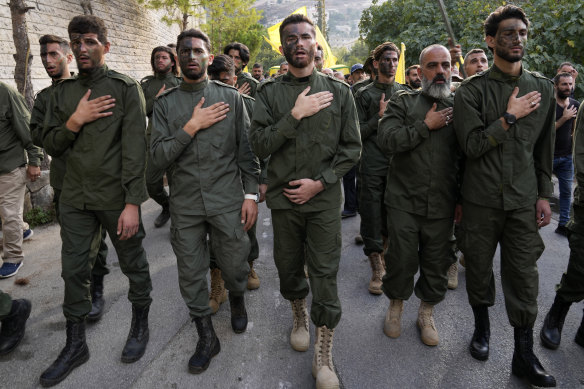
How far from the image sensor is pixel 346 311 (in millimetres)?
3584

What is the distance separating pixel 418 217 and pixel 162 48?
4.68 metres

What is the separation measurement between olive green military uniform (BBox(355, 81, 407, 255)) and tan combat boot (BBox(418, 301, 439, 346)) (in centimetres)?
94

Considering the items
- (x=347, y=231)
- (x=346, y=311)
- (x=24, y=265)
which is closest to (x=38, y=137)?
(x=24, y=265)

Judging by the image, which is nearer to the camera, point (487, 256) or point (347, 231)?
point (487, 256)

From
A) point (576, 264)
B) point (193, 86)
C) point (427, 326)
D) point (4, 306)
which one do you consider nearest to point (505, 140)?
point (576, 264)

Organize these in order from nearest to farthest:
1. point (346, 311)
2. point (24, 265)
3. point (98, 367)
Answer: point (98, 367) < point (346, 311) < point (24, 265)

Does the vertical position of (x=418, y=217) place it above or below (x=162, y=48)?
below

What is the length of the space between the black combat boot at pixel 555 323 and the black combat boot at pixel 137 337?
3159 mm

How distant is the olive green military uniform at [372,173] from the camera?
403 cm

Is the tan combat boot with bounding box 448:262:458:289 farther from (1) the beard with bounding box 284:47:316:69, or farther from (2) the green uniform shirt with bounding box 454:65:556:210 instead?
(1) the beard with bounding box 284:47:316:69

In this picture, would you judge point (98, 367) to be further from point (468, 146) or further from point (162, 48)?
point (162, 48)

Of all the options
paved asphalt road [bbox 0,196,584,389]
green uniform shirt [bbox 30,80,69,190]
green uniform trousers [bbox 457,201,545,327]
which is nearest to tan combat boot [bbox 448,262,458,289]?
paved asphalt road [bbox 0,196,584,389]

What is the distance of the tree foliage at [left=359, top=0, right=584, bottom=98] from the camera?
9750mm

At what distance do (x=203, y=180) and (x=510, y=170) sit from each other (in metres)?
2.14
